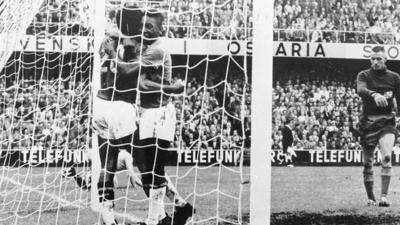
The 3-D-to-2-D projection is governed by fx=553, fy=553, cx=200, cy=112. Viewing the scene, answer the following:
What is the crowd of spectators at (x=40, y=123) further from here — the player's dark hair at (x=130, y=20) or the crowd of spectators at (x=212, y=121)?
the player's dark hair at (x=130, y=20)

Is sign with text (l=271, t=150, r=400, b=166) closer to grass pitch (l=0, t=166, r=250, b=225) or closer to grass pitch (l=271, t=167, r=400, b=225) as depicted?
grass pitch (l=271, t=167, r=400, b=225)

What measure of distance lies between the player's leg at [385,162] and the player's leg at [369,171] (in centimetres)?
8

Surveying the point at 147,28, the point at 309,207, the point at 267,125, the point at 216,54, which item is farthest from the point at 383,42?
the point at 267,125

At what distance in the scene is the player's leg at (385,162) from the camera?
433 centimetres

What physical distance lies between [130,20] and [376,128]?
233 centimetres

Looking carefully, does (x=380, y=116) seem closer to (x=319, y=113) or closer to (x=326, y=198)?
(x=326, y=198)

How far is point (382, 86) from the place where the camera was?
4367mm

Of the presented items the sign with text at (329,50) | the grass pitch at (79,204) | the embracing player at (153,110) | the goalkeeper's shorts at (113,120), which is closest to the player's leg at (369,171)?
the grass pitch at (79,204)

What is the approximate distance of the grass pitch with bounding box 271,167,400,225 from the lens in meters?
4.02

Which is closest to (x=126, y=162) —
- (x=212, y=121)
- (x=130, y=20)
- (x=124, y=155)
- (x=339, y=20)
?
(x=124, y=155)

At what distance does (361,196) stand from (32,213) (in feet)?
8.77

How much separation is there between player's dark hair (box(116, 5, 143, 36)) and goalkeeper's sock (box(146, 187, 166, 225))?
907 millimetres

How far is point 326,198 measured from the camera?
4.76m

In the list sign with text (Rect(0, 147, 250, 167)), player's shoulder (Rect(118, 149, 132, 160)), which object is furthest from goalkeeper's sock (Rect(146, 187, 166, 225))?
sign with text (Rect(0, 147, 250, 167))
